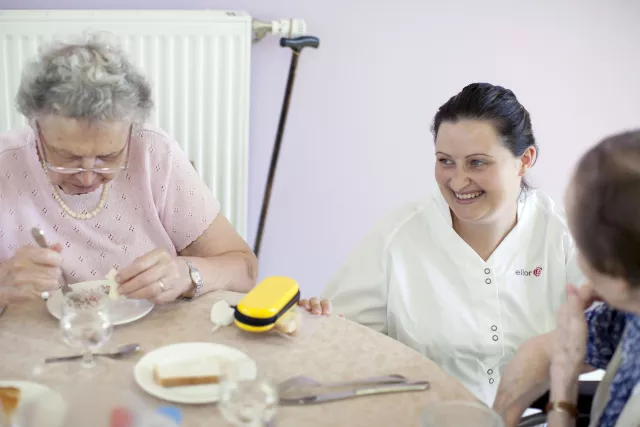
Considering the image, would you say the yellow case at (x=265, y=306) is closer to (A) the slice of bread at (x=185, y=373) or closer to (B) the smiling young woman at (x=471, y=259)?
(A) the slice of bread at (x=185, y=373)

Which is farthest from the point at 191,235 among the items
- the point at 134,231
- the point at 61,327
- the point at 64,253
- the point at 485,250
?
the point at 485,250

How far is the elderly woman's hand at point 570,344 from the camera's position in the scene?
52.1 inches

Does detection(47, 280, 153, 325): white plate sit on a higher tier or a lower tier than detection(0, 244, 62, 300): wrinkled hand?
lower

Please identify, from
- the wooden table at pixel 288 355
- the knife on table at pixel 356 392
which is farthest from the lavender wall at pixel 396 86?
the knife on table at pixel 356 392

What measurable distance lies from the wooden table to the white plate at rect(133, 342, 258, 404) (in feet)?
0.05

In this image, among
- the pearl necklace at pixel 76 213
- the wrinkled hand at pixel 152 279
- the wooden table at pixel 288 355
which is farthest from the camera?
the pearl necklace at pixel 76 213

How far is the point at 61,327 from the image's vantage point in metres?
1.34

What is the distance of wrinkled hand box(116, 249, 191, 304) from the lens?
4.92 ft

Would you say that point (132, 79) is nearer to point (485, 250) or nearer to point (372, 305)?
point (372, 305)

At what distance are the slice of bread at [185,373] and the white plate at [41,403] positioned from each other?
0.54ft

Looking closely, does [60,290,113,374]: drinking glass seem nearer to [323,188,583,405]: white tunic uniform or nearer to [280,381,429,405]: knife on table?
Result: [280,381,429,405]: knife on table

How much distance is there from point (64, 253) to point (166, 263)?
41cm

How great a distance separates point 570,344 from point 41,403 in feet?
3.11

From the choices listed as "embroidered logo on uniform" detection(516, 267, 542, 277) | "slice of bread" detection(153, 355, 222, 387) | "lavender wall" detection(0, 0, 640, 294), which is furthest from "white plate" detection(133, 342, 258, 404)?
"lavender wall" detection(0, 0, 640, 294)
